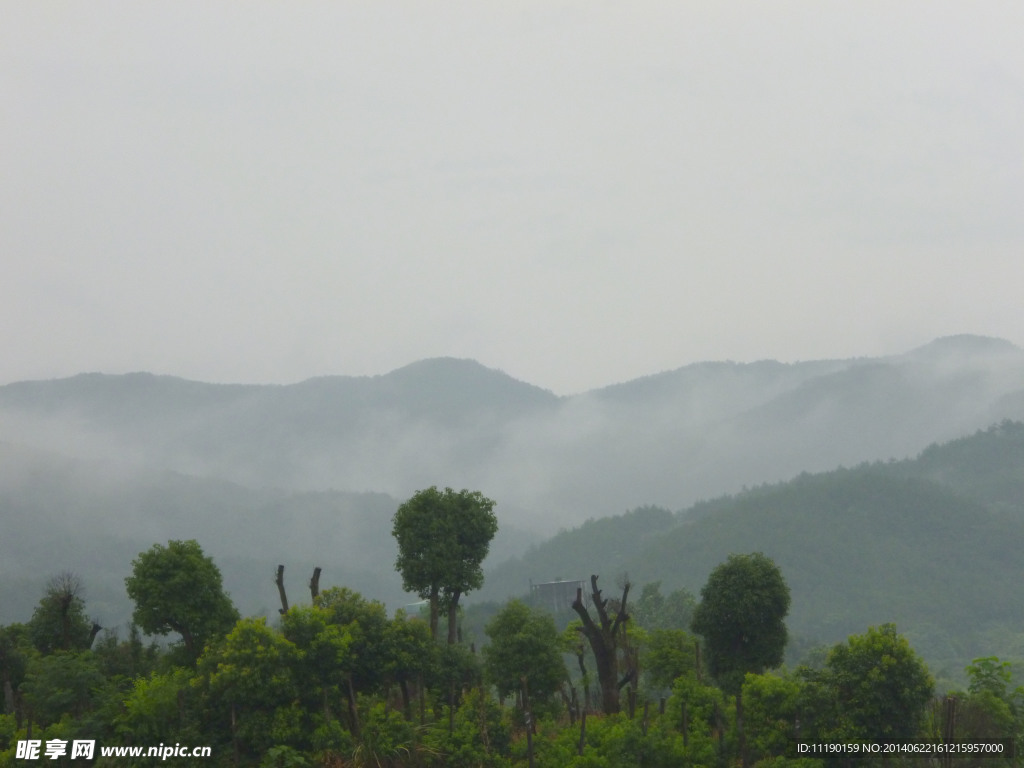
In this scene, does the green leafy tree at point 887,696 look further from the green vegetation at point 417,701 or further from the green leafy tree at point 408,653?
the green leafy tree at point 408,653

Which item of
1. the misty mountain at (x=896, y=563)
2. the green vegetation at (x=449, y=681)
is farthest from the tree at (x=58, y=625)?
the misty mountain at (x=896, y=563)

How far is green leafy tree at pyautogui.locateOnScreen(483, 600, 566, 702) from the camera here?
44.2 m

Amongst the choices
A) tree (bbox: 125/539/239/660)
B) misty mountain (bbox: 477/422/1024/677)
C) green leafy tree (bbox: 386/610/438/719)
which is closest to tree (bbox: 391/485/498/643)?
green leafy tree (bbox: 386/610/438/719)

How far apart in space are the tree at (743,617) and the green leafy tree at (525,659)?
22.3 feet

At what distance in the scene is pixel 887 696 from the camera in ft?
105

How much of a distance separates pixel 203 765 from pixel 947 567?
165 m

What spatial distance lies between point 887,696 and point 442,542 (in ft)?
68.7

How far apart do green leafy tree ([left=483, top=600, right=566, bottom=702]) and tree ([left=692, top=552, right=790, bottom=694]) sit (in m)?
6.80

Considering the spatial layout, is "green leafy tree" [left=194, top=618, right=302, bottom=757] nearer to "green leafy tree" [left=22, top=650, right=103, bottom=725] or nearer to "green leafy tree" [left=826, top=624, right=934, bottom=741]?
"green leafy tree" [left=22, top=650, right=103, bottom=725]

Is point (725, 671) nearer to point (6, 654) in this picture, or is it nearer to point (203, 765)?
point (203, 765)

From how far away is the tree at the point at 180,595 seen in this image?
42.5m

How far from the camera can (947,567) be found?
17150 centimetres

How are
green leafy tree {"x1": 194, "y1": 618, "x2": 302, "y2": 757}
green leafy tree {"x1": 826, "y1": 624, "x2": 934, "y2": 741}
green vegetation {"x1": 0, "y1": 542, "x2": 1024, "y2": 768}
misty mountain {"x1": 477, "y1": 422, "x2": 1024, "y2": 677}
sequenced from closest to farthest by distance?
1. green leafy tree {"x1": 826, "y1": 624, "x2": 934, "y2": 741}
2. green vegetation {"x1": 0, "y1": 542, "x2": 1024, "y2": 768}
3. green leafy tree {"x1": 194, "y1": 618, "x2": 302, "y2": 757}
4. misty mountain {"x1": 477, "y1": 422, "x2": 1024, "y2": 677}

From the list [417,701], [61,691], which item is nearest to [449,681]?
[417,701]
